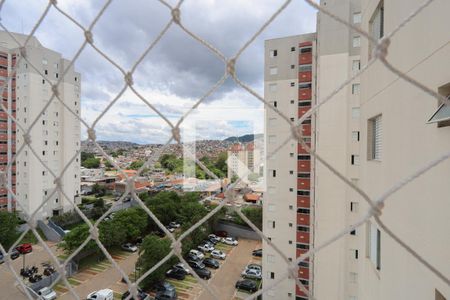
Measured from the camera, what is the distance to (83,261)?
5277 mm

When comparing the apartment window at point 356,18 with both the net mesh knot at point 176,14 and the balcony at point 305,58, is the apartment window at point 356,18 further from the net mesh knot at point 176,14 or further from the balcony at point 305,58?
the net mesh knot at point 176,14

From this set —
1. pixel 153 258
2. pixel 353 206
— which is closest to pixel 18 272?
pixel 153 258

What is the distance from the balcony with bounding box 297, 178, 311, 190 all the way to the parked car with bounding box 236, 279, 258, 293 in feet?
6.66

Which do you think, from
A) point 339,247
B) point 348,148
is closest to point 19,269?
point 339,247

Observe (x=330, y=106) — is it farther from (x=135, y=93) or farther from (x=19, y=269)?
(x=19, y=269)

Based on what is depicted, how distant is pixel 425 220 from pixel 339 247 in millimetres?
3327

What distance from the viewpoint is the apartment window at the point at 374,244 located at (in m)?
0.80

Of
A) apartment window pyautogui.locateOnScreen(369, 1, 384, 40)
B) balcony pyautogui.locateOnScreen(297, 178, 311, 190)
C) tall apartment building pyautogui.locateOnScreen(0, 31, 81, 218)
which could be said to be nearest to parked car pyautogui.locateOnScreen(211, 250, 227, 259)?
balcony pyautogui.locateOnScreen(297, 178, 311, 190)

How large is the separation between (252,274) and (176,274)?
1.47 metres

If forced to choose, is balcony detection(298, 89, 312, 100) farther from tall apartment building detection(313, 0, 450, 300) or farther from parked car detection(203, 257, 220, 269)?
parked car detection(203, 257, 220, 269)

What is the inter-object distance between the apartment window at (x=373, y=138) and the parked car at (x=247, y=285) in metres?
4.45

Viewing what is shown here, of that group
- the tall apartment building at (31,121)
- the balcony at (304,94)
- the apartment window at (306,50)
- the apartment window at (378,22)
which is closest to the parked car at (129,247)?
the tall apartment building at (31,121)

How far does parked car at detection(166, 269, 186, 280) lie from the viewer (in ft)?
16.0

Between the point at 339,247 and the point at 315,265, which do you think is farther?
the point at 315,265
